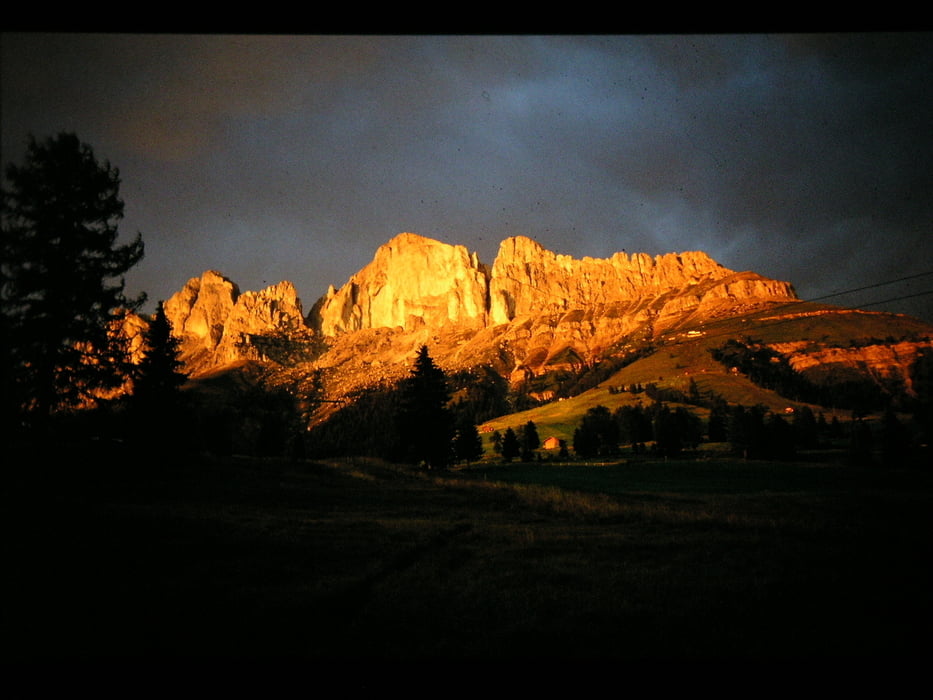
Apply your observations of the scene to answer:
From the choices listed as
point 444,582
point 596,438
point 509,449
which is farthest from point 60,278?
point 596,438

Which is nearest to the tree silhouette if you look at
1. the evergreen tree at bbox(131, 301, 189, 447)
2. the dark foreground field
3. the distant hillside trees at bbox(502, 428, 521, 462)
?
the dark foreground field

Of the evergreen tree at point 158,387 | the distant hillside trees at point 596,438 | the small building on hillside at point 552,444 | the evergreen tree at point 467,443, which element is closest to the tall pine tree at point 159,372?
the evergreen tree at point 158,387

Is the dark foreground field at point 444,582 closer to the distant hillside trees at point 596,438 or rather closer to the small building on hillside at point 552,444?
the distant hillside trees at point 596,438

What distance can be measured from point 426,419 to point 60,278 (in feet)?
138

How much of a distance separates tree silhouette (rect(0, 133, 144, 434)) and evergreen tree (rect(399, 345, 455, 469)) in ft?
125

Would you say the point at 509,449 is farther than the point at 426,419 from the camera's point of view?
Yes

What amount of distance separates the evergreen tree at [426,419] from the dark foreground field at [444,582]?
36233 mm

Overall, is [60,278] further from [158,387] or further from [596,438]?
[596,438]

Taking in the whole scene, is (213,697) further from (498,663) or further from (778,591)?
(778,591)

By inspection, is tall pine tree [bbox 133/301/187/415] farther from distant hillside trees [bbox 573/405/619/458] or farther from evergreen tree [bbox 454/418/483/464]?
distant hillside trees [bbox 573/405/619/458]

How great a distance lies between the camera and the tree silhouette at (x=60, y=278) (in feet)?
61.4

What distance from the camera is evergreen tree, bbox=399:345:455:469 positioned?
188 ft

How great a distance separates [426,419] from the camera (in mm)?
57875
